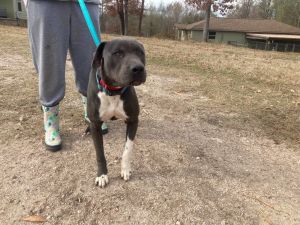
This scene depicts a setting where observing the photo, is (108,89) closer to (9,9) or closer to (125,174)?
(125,174)

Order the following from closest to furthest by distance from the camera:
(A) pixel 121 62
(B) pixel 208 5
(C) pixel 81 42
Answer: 1. (A) pixel 121 62
2. (C) pixel 81 42
3. (B) pixel 208 5

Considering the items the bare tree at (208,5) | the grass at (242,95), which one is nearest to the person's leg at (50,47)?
the grass at (242,95)

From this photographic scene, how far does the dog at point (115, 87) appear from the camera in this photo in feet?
7.15

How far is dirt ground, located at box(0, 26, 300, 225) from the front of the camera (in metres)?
2.20

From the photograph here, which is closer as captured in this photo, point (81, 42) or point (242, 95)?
point (81, 42)

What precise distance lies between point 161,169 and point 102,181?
57 cm

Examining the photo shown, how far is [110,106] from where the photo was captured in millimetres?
2455

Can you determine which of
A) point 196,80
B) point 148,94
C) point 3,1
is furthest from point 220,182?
point 3,1

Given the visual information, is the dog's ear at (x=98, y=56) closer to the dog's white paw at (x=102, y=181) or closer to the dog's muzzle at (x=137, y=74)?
the dog's muzzle at (x=137, y=74)

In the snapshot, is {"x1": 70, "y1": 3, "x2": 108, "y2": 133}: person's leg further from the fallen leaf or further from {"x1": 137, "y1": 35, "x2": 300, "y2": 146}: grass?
{"x1": 137, "y1": 35, "x2": 300, "y2": 146}: grass

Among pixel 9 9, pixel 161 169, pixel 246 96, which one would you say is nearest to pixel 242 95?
pixel 246 96

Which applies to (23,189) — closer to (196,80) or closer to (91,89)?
(91,89)

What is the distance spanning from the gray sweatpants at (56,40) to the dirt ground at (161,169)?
645mm

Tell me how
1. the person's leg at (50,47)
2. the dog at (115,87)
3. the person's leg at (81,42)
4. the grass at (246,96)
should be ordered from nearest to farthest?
the dog at (115,87), the person's leg at (50,47), the person's leg at (81,42), the grass at (246,96)
